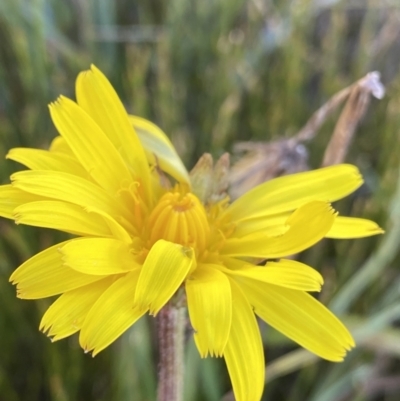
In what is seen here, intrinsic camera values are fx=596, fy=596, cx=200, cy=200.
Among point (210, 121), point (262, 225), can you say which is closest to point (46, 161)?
point (262, 225)

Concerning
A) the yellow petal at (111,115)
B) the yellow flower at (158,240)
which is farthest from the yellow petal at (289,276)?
the yellow petal at (111,115)

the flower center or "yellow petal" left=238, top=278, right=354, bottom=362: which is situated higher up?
the flower center

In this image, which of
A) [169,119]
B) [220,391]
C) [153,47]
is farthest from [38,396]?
[153,47]

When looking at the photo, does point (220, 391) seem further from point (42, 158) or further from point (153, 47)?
point (153, 47)

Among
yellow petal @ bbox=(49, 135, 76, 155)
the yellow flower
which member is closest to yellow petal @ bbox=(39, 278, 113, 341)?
the yellow flower

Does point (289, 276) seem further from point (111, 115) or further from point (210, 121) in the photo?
point (210, 121)

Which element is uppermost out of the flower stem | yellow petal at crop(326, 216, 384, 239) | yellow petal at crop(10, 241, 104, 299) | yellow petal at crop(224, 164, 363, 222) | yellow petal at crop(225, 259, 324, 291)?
yellow petal at crop(10, 241, 104, 299)

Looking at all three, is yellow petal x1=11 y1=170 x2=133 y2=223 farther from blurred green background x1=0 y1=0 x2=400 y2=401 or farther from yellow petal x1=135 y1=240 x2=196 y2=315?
blurred green background x1=0 y1=0 x2=400 y2=401
